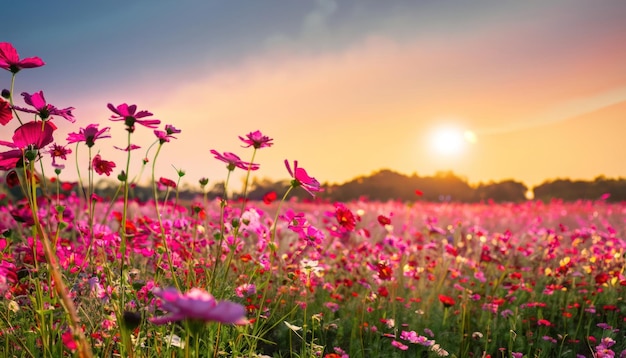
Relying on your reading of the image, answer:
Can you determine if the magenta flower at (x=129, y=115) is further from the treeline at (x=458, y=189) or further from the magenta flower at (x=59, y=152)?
the treeline at (x=458, y=189)

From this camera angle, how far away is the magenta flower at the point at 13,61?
1.74 meters

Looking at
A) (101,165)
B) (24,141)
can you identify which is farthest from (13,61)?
(101,165)

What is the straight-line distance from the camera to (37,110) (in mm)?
1792

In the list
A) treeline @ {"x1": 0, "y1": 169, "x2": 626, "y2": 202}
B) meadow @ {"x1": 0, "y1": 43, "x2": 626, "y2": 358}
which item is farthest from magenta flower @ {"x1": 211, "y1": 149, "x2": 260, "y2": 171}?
treeline @ {"x1": 0, "y1": 169, "x2": 626, "y2": 202}

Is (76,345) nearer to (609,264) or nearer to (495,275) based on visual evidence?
(495,275)

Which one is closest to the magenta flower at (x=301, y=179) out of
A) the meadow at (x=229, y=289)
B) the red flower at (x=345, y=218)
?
the meadow at (x=229, y=289)

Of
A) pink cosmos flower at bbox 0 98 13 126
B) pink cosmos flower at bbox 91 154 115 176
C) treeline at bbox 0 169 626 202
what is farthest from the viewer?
treeline at bbox 0 169 626 202

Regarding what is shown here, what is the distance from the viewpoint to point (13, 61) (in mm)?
1766

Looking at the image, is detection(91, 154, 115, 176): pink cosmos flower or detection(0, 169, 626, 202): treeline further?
detection(0, 169, 626, 202): treeline

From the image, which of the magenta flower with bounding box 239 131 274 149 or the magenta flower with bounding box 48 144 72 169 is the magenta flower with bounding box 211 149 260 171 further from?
the magenta flower with bounding box 48 144 72 169

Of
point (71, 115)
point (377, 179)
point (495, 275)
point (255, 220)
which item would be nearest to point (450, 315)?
point (495, 275)

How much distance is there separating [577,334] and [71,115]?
343 centimetres

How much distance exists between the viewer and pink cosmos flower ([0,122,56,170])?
167cm

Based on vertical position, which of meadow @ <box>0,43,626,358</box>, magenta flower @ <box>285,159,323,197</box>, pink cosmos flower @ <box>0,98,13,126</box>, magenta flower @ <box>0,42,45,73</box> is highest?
magenta flower @ <box>0,42,45,73</box>
